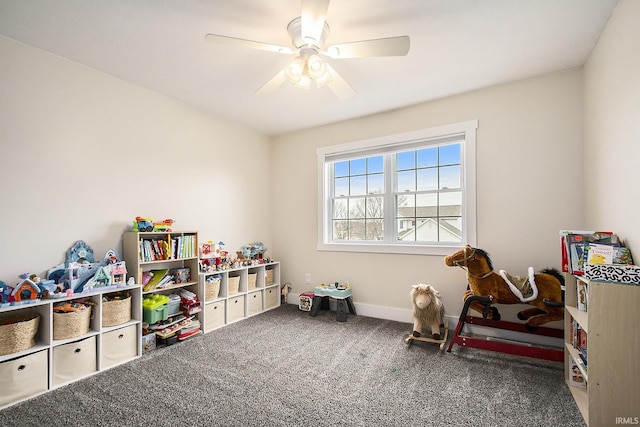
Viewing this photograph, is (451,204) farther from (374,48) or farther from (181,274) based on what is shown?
(181,274)

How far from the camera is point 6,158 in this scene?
2062 mm

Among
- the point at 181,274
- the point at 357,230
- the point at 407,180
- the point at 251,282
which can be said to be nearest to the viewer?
the point at 181,274

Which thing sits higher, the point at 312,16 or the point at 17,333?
the point at 312,16

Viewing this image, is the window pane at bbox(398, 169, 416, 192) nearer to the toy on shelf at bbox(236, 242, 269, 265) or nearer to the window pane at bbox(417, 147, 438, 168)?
the window pane at bbox(417, 147, 438, 168)

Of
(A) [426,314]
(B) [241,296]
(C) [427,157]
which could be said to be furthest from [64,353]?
(C) [427,157]

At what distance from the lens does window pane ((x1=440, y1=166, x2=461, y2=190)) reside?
10.4 feet

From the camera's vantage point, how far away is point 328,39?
2.12 meters

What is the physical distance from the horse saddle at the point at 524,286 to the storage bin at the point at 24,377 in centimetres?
A: 345

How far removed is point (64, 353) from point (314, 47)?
2.73 m

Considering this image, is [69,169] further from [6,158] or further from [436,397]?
[436,397]

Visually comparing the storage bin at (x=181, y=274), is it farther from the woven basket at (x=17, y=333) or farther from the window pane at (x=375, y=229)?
the window pane at (x=375, y=229)

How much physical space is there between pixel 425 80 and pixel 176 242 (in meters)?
2.86

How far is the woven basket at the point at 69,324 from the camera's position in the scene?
2.04 meters

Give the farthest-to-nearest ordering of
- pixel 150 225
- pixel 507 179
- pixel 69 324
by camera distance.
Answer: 1. pixel 507 179
2. pixel 150 225
3. pixel 69 324
